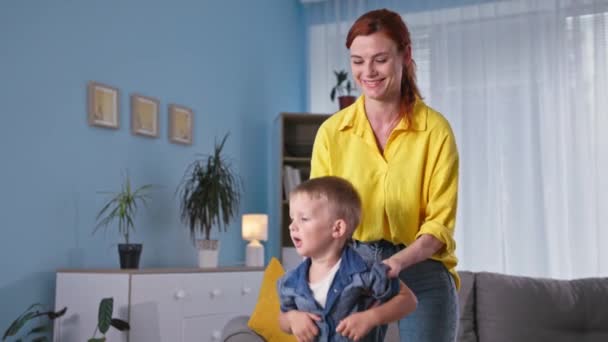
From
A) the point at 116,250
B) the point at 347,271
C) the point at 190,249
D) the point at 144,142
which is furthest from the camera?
the point at 190,249

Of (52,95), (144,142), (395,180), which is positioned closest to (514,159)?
(144,142)

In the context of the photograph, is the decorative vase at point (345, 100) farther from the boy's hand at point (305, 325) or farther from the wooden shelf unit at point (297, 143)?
the boy's hand at point (305, 325)

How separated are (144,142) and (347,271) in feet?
8.47

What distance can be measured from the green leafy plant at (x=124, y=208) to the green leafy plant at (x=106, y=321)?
0.50 meters

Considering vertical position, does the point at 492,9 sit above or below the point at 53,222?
above

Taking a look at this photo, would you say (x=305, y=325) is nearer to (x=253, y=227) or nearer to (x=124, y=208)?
(x=124, y=208)

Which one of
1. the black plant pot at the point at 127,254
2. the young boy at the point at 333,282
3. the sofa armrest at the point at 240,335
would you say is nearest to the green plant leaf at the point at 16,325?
the black plant pot at the point at 127,254

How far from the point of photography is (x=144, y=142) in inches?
149

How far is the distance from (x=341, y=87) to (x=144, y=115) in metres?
1.84

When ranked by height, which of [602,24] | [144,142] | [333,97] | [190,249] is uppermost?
[602,24]

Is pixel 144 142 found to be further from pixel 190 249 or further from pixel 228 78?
pixel 228 78

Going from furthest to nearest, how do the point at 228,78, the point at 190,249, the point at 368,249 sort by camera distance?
the point at 228,78 < the point at 190,249 < the point at 368,249

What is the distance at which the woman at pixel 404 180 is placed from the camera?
150 centimetres

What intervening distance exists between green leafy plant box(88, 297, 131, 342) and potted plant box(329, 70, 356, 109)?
94.8 inches
